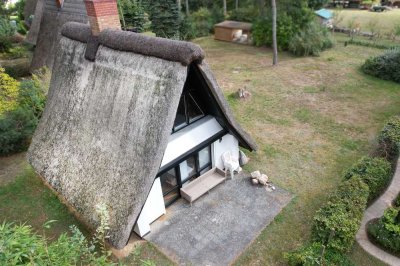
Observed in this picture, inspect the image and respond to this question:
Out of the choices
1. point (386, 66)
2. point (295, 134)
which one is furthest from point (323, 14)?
point (295, 134)

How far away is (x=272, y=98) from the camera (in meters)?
20.3

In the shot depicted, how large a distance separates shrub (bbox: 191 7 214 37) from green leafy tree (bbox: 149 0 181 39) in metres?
4.28

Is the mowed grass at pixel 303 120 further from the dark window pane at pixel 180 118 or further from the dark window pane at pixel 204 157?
the dark window pane at pixel 180 118

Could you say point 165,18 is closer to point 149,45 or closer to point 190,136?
point 149,45

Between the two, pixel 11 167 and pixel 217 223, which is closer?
pixel 217 223

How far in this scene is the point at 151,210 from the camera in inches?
409

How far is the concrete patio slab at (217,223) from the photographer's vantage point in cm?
962

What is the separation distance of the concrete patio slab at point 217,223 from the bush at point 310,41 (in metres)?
20.3

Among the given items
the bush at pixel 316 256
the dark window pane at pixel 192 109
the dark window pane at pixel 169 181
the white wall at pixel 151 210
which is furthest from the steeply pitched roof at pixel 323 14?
the white wall at pixel 151 210

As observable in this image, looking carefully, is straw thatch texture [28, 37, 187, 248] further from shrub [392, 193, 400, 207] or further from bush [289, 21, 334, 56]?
bush [289, 21, 334, 56]

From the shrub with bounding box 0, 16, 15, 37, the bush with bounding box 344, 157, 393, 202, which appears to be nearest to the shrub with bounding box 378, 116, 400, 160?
the bush with bounding box 344, 157, 393, 202

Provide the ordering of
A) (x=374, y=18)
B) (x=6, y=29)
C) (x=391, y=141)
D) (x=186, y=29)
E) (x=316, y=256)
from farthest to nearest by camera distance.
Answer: (x=374, y=18), (x=186, y=29), (x=6, y=29), (x=391, y=141), (x=316, y=256)

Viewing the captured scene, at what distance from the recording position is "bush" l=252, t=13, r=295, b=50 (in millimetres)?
28469

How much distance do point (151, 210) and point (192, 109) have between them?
13.4 feet
